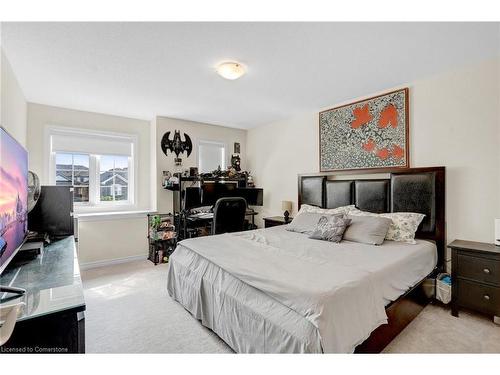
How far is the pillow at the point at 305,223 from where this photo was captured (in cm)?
294

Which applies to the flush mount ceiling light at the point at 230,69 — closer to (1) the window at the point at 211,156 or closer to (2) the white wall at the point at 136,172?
(1) the window at the point at 211,156

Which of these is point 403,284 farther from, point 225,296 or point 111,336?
point 111,336

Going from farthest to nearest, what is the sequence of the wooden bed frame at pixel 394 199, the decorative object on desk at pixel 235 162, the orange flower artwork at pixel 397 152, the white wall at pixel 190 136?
the decorative object on desk at pixel 235 162 < the white wall at pixel 190 136 < the orange flower artwork at pixel 397 152 < the wooden bed frame at pixel 394 199

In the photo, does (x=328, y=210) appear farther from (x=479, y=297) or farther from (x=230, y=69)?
(x=230, y=69)

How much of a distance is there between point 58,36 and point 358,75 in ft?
8.76

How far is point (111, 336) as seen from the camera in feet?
6.48

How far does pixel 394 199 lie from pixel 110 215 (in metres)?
3.92

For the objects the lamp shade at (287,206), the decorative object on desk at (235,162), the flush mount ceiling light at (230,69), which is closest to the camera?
the flush mount ceiling light at (230,69)

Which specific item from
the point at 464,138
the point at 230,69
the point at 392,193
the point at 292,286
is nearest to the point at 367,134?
the point at 392,193

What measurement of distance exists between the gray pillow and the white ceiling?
1.51m

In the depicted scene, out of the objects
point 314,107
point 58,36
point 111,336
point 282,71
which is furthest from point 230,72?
point 111,336

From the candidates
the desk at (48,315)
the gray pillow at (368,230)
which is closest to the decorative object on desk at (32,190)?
the desk at (48,315)

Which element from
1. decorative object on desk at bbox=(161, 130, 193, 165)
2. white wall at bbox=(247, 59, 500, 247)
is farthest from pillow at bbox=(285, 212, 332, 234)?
decorative object on desk at bbox=(161, 130, 193, 165)

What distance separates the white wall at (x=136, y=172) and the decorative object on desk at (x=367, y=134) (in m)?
3.00
